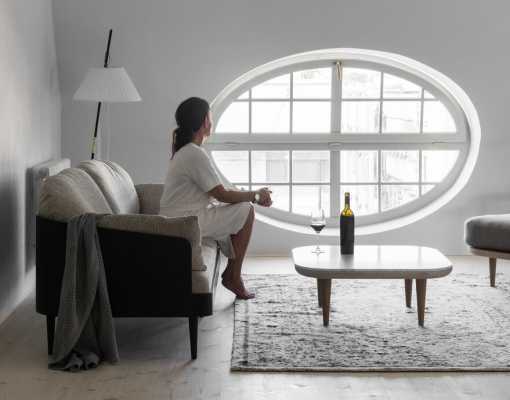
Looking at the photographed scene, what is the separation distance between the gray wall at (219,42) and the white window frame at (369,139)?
0.27 metres

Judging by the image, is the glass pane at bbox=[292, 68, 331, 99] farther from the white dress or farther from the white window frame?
the white dress

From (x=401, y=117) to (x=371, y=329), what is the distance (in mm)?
3150

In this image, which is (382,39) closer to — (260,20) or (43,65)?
(260,20)

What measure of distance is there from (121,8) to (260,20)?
1078 mm

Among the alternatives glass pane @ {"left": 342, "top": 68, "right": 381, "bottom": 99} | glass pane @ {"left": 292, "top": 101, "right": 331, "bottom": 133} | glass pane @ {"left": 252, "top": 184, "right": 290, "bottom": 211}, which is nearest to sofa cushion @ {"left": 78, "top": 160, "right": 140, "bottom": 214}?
glass pane @ {"left": 252, "top": 184, "right": 290, "bottom": 211}

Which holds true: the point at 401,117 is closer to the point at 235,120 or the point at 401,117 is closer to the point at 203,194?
the point at 235,120

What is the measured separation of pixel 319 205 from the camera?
25.3 ft

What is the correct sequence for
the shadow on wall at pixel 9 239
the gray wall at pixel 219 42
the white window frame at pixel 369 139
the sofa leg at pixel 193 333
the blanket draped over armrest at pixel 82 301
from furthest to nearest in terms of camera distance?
the white window frame at pixel 369 139 → the gray wall at pixel 219 42 → the shadow on wall at pixel 9 239 → the sofa leg at pixel 193 333 → the blanket draped over armrest at pixel 82 301

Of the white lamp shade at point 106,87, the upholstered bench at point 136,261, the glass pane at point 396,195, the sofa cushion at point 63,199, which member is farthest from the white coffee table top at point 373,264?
the glass pane at point 396,195

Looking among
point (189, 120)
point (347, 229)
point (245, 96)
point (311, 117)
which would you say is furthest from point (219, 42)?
point (347, 229)

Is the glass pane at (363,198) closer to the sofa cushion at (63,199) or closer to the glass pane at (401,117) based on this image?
the glass pane at (401,117)

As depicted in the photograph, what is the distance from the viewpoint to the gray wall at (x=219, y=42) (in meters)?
7.05

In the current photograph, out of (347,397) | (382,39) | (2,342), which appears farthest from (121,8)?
(347,397)

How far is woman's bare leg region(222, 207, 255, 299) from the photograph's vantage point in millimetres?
5504
